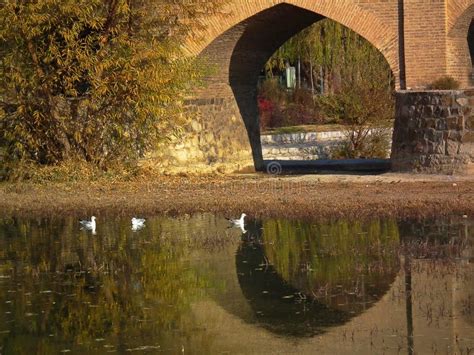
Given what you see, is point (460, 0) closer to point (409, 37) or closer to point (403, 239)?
point (409, 37)

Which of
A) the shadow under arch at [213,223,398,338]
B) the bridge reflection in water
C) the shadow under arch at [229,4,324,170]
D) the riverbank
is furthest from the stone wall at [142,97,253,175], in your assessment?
the shadow under arch at [213,223,398,338]

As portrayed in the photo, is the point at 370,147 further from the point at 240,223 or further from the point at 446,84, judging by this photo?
the point at 240,223

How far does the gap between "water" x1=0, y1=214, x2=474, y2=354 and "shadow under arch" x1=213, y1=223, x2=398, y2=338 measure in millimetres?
12

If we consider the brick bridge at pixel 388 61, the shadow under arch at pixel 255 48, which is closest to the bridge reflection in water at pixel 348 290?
the brick bridge at pixel 388 61

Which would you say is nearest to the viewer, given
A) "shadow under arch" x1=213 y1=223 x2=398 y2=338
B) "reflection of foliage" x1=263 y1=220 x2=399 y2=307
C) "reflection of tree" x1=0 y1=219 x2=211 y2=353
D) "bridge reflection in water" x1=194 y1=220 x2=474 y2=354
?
"bridge reflection in water" x1=194 y1=220 x2=474 y2=354

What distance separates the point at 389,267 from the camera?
1195 centimetres

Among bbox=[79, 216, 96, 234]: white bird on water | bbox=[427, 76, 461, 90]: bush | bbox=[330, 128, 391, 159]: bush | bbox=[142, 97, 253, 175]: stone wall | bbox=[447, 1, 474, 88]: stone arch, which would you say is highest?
bbox=[447, 1, 474, 88]: stone arch

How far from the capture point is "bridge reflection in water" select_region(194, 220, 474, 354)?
926cm

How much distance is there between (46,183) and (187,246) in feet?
22.3

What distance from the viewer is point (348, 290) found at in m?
11.0

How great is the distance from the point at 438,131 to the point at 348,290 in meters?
10.0

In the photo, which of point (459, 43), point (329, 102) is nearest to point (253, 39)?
point (459, 43)

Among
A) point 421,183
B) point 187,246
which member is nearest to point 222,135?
point 421,183

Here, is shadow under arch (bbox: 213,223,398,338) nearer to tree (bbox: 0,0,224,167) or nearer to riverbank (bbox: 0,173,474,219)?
riverbank (bbox: 0,173,474,219)
